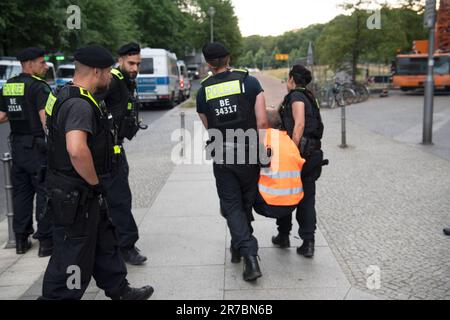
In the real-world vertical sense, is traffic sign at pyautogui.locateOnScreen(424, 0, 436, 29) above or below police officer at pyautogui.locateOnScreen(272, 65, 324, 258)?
above

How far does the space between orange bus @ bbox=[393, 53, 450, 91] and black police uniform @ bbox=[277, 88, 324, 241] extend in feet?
80.2

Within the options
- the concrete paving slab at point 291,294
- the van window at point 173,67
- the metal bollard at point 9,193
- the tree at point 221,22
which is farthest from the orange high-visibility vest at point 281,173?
the tree at point 221,22

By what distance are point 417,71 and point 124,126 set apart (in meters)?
26.2

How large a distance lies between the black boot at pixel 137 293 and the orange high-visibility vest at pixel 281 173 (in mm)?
1186

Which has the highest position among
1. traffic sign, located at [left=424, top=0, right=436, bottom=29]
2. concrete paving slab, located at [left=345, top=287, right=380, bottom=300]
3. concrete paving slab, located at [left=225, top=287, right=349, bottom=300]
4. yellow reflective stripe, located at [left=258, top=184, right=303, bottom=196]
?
traffic sign, located at [left=424, top=0, right=436, bottom=29]

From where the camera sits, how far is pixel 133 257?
4.46m

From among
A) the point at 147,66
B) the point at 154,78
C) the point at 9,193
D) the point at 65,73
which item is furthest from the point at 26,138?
the point at 65,73

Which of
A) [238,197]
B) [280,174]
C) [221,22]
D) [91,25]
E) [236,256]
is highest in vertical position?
[221,22]

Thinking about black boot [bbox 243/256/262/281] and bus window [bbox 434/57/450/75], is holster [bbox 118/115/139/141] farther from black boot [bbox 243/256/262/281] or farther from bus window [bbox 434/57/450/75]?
bus window [bbox 434/57/450/75]

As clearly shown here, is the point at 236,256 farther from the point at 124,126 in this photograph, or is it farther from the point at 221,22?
the point at 221,22

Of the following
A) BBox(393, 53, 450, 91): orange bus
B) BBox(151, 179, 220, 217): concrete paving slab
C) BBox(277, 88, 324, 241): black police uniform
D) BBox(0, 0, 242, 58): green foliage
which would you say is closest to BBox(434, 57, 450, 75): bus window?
BBox(393, 53, 450, 91): orange bus

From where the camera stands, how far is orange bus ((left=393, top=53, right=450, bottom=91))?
26.4 metres
